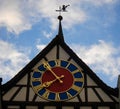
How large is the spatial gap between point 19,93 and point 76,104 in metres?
1.86

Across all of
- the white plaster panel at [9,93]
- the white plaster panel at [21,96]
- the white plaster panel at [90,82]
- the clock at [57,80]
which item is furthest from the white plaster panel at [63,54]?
the white plaster panel at [9,93]

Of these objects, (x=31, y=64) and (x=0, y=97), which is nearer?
(x=0, y=97)

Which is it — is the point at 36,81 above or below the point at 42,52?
below

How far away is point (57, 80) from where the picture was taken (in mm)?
15016

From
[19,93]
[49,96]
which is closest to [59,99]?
[49,96]

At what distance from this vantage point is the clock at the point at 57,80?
14664 mm

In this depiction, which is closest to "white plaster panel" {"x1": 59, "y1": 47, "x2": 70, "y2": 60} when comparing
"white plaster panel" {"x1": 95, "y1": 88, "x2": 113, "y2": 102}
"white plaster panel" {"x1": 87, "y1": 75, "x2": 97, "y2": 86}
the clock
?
the clock

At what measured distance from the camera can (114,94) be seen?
14.7m

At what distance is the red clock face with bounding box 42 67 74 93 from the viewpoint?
586 inches

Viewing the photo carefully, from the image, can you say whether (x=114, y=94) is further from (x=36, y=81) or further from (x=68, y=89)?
(x=36, y=81)

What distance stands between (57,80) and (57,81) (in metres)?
0.03

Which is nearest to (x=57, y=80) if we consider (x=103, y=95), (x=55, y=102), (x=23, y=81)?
(x=55, y=102)

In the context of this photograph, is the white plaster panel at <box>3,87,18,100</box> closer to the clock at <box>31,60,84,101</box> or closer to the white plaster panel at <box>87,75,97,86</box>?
the clock at <box>31,60,84,101</box>

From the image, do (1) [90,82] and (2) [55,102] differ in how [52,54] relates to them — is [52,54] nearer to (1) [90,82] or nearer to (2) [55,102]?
(1) [90,82]
